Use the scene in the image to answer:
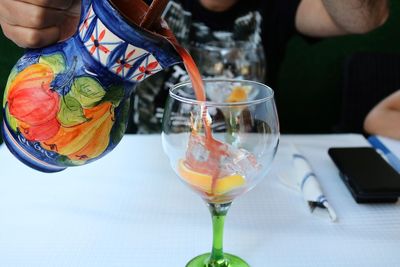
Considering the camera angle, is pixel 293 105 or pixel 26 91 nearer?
pixel 26 91

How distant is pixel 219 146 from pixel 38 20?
229 millimetres

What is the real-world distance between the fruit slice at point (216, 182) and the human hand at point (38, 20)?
20cm

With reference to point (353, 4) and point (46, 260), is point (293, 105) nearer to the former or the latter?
point (353, 4)

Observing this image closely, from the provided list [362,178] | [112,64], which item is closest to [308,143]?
[362,178]

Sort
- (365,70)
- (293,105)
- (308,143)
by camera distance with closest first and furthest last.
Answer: (308,143) < (365,70) < (293,105)

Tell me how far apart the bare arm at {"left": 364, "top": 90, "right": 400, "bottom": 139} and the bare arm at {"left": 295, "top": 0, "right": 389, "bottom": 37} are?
0.48 ft

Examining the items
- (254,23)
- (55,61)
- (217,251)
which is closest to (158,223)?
(217,251)

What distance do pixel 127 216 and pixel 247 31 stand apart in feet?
1.93

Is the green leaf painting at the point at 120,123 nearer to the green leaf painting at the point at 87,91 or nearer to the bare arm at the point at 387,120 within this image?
the green leaf painting at the point at 87,91

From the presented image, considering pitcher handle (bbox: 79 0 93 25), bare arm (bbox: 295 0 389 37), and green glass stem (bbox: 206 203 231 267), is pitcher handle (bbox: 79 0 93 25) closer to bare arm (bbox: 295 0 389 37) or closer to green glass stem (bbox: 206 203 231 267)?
green glass stem (bbox: 206 203 231 267)

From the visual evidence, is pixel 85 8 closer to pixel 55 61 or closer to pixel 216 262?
pixel 55 61

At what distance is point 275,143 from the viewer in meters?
0.44

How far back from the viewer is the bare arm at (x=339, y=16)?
0.79 meters

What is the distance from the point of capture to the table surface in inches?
18.3
